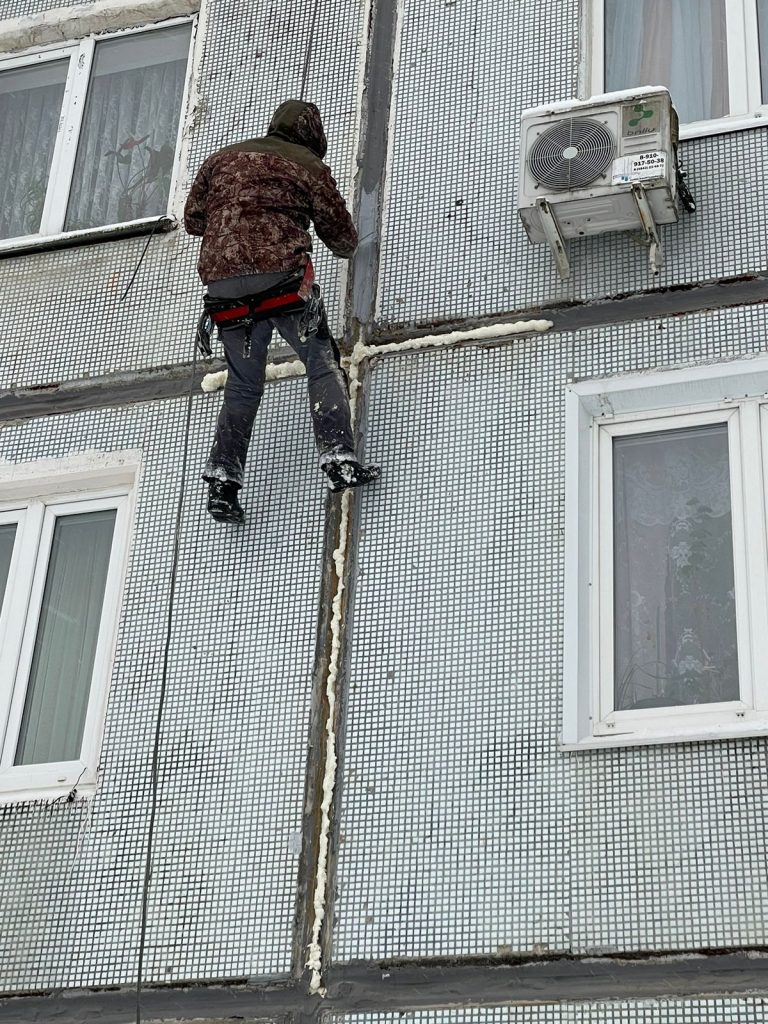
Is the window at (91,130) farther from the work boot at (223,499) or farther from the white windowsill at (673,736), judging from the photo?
the white windowsill at (673,736)

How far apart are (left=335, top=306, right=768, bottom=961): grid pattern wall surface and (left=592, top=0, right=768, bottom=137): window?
1.23 metres

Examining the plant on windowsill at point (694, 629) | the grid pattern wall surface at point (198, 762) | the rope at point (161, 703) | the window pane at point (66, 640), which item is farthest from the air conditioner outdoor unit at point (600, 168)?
the window pane at point (66, 640)

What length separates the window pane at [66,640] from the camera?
6.92 meters

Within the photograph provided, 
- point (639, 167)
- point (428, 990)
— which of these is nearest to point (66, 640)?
point (428, 990)

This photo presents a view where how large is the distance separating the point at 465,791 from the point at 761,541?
4.77ft

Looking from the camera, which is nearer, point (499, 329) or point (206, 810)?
point (206, 810)

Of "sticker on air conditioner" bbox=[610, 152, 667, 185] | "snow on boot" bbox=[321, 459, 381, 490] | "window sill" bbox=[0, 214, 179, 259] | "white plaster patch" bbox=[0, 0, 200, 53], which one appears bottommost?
"snow on boot" bbox=[321, 459, 381, 490]

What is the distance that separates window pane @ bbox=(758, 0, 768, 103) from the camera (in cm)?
729

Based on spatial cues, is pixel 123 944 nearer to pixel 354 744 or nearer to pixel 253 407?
pixel 354 744

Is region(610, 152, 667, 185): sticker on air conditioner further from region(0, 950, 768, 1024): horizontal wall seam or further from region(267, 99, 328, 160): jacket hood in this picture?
region(0, 950, 768, 1024): horizontal wall seam

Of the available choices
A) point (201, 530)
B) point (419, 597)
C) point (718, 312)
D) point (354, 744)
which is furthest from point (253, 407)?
point (718, 312)

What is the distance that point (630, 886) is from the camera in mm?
5633

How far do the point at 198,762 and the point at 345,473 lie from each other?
1279 mm

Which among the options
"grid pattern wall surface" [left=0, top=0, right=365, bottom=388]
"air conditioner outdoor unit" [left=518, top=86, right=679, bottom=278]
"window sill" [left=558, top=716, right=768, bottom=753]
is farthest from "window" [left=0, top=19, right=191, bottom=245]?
"window sill" [left=558, top=716, right=768, bottom=753]
